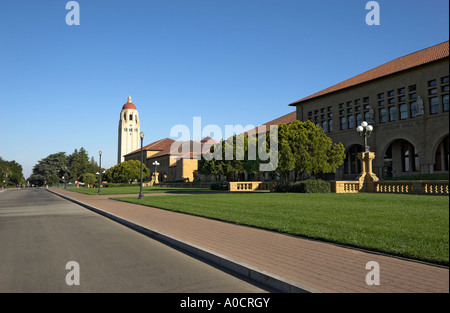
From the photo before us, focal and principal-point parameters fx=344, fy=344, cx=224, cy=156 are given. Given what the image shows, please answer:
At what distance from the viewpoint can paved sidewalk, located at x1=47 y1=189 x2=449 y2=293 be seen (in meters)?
4.62

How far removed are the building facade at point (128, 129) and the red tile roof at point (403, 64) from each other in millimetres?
101025

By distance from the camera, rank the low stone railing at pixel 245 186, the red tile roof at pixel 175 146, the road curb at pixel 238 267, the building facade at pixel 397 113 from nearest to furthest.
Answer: the road curb at pixel 238 267
the building facade at pixel 397 113
the low stone railing at pixel 245 186
the red tile roof at pixel 175 146

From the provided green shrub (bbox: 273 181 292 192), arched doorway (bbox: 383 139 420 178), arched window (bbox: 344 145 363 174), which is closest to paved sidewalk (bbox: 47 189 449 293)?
green shrub (bbox: 273 181 292 192)

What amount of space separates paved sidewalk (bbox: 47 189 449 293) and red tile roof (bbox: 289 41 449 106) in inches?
1328

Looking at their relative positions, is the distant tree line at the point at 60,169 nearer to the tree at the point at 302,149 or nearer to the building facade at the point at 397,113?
the building facade at the point at 397,113

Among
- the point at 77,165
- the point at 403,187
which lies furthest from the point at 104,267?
the point at 77,165

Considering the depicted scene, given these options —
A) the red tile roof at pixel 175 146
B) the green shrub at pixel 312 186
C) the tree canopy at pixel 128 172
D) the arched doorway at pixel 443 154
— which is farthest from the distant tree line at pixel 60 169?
the arched doorway at pixel 443 154

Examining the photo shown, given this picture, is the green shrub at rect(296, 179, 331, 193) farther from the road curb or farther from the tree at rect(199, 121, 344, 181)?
the road curb

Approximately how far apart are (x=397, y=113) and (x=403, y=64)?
5930mm

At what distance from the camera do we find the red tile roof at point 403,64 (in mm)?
35434

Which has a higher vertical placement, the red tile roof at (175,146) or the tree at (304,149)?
the red tile roof at (175,146)

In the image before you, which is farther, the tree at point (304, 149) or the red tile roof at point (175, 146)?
the red tile roof at point (175, 146)

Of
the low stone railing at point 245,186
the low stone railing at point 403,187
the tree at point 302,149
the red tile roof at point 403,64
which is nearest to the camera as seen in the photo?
the low stone railing at point 403,187
